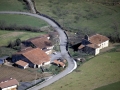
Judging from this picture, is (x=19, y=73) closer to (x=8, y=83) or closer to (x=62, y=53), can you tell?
(x=8, y=83)

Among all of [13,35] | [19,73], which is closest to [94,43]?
[13,35]

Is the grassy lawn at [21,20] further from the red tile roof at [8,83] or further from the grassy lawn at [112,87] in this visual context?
the grassy lawn at [112,87]

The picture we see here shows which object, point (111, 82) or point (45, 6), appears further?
point (45, 6)

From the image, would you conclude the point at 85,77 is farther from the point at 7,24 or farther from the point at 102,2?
the point at 102,2

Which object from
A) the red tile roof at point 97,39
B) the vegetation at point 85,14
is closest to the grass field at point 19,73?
the red tile roof at point 97,39

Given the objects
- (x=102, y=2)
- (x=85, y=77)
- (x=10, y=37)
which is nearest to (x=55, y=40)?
(x=10, y=37)

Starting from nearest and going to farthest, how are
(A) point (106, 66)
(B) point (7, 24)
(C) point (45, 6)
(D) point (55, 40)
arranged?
1. (A) point (106, 66)
2. (D) point (55, 40)
3. (B) point (7, 24)
4. (C) point (45, 6)
